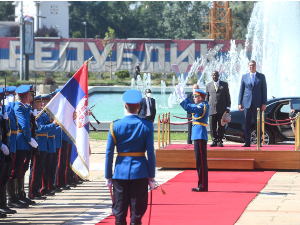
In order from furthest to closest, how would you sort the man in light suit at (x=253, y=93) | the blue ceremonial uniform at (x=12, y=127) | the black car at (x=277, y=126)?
1. the black car at (x=277, y=126)
2. the man in light suit at (x=253, y=93)
3. the blue ceremonial uniform at (x=12, y=127)

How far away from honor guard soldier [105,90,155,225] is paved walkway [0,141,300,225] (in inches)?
62.8

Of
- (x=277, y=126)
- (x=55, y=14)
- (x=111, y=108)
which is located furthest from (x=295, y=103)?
(x=55, y=14)

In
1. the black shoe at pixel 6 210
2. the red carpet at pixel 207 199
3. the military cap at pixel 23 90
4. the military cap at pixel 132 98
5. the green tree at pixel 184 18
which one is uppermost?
the green tree at pixel 184 18

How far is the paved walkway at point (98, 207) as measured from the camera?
7152mm

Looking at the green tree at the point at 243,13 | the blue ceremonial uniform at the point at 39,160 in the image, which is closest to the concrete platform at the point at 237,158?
the blue ceremonial uniform at the point at 39,160

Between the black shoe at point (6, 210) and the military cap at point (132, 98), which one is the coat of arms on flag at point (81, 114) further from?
the military cap at point (132, 98)

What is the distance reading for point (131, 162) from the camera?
5574 millimetres

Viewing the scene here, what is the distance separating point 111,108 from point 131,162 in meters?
22.6

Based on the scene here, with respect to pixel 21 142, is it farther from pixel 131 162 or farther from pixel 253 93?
pixel 253 93

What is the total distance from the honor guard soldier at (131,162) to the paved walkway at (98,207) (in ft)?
5.24

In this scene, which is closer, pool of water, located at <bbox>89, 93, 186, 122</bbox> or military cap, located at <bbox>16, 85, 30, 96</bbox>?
military cap, located at <bbox>16, 85, 30, 96</bbox>

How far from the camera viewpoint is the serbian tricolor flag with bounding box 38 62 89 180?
8555 millimetres

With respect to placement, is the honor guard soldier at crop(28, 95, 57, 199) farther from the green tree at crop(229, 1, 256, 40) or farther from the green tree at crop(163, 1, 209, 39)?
the green tree at crop(229, 1, 256, 40)

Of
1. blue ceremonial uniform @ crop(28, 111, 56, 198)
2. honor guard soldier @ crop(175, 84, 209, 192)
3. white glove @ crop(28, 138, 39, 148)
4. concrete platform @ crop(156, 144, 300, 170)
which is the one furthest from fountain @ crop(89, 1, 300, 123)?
white glove @ crop(28, 138, 39, 148)
